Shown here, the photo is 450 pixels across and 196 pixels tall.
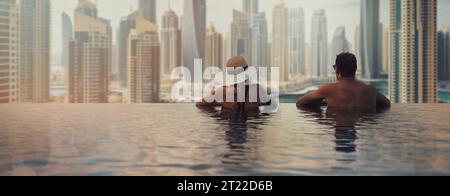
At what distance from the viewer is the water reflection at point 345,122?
139 inches

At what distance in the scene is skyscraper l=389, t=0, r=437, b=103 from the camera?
43.9 meters

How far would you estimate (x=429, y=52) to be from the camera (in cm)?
4622

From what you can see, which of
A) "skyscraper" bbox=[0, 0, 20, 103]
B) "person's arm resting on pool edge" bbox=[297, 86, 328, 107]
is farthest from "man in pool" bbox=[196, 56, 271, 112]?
"skyscraper" bbox=[0, 0, 20, 103]

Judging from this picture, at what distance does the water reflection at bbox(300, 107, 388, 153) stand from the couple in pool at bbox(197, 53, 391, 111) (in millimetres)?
99

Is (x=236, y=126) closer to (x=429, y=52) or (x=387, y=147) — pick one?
(x=387, y=147)

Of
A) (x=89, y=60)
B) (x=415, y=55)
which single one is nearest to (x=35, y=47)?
(x=89, y=60)

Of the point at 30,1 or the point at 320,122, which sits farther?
the point at 30,1

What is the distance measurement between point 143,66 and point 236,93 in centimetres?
4557

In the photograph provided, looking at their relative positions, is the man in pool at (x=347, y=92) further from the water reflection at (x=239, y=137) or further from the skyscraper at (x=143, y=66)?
the skyscraper at (x=143, y=66)

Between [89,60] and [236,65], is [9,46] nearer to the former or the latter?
[89,60]

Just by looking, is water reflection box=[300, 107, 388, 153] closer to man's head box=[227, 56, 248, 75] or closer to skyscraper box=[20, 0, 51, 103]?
man's head box=[227, 56, 248, 75]

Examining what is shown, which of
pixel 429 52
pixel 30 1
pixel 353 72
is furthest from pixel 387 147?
pixel 30 1

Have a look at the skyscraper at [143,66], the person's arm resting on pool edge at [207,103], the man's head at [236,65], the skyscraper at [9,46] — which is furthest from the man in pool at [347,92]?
the skyscraper at [143,66]
